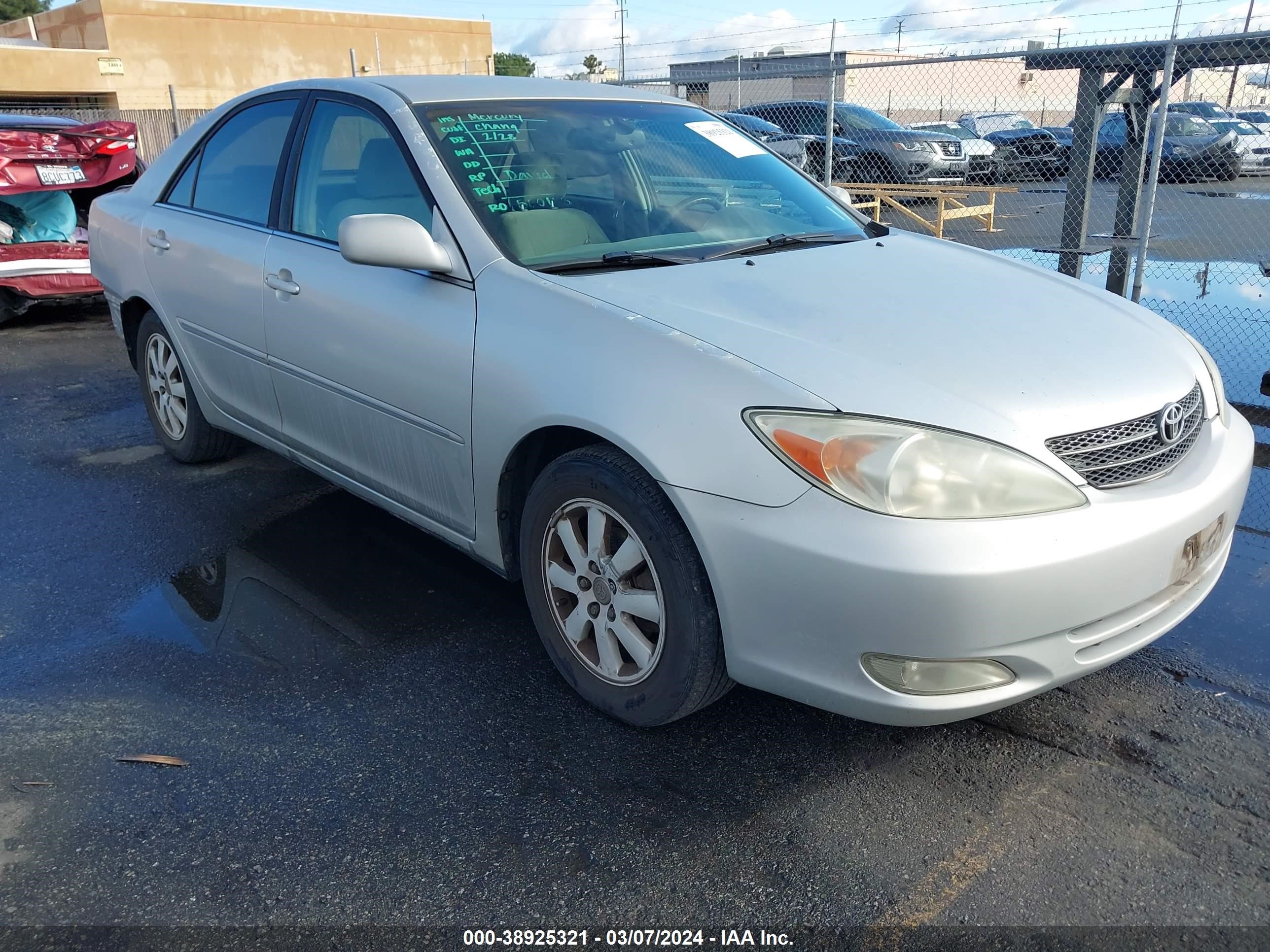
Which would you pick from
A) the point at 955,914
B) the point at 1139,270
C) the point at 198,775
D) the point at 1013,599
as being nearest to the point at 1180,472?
the point at 1013,599

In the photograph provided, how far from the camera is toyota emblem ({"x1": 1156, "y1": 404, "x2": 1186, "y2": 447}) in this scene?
253 centimetres

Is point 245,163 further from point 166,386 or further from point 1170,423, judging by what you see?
point 1170,423

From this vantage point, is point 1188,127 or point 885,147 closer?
point 885,147

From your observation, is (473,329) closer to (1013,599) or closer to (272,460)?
(1013,599)

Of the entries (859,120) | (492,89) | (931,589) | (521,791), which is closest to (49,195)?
(492,89)

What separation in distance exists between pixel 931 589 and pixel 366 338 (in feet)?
6.32

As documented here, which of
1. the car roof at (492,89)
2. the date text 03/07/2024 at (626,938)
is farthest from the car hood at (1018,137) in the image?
the date text 03/07/2024 at (626,938)

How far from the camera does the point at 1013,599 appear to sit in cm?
216

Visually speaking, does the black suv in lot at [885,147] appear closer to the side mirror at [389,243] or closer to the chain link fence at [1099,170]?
the chain link fence at [1099,170]

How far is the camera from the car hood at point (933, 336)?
2.33m

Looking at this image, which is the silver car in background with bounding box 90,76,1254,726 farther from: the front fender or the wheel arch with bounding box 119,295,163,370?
the wheel arch with bounding box 119,295,163,370

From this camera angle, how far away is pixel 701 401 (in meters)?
2.38

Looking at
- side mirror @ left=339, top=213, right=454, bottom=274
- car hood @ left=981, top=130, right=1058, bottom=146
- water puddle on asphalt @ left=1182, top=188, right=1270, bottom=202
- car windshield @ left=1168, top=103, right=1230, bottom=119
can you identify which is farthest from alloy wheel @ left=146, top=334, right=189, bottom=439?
car windshield @ left=1168, top=103, right=1230, bottom=119

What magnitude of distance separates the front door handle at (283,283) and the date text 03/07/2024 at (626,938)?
2261 millimetres
